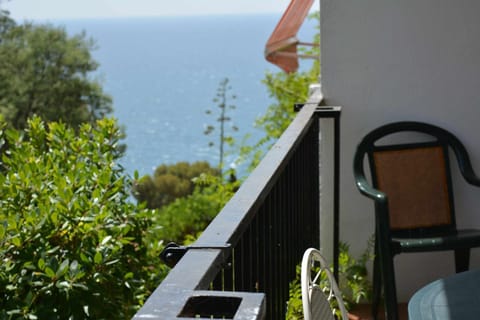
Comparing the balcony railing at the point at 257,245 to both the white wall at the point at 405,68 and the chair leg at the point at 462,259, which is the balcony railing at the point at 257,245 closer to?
the white wall at the point at 405,68

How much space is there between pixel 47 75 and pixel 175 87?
38084 mm

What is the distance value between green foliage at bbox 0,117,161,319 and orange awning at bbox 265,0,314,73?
56.9 inches

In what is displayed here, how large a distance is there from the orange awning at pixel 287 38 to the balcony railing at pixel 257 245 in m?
1.44

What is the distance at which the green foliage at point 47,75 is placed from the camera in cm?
1845

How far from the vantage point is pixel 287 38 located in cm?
525

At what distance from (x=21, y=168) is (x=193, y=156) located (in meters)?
30.6

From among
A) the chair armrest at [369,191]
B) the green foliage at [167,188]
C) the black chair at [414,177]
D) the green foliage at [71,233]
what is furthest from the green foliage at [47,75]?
the chair armrest at [369,191]

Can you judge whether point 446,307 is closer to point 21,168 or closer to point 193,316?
point 193,316

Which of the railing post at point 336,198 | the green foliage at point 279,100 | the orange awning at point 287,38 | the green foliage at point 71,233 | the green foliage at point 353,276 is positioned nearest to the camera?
the green foliage at point 71,233

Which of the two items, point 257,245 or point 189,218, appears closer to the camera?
point 257,245

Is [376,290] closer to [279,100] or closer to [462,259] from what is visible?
[462,259]

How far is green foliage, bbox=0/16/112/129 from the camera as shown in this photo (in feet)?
60.5

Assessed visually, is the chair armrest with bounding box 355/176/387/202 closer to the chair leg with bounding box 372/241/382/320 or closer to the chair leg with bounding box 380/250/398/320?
the chair leg with bounding box 380/250/398/320

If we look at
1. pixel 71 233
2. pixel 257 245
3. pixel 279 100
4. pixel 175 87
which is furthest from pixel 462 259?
pixel 175 87
